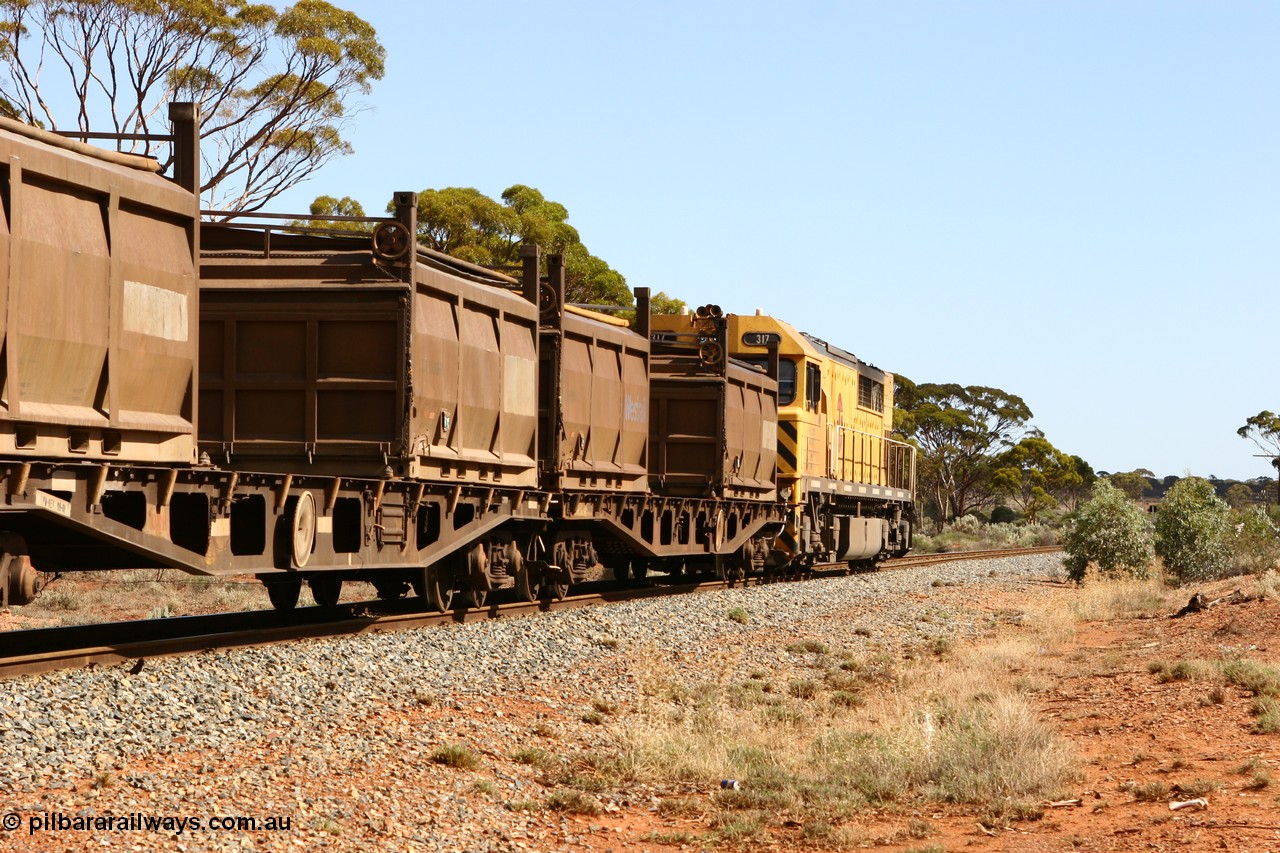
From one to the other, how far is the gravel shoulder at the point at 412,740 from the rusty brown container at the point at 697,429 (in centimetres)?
759


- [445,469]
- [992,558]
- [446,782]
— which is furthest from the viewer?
[992,558]

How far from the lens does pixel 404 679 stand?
11867 mm

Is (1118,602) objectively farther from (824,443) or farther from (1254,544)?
(1254,544)

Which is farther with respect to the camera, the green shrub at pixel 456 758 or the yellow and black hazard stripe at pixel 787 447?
the yellow and black hazard stripe at pixel 787 447

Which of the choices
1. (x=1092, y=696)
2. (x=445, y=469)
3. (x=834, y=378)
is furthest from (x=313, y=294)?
(x=834, y=378)

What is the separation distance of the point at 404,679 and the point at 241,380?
4080 millimetres

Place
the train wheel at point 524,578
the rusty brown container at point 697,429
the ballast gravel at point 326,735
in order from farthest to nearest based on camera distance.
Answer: the rusty brown container at point 697,429, the train wheel at point 524,578, the ballast gravel at point 326,735

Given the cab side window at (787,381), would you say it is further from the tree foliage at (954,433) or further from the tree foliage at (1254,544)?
the tree foliage at (954,433)

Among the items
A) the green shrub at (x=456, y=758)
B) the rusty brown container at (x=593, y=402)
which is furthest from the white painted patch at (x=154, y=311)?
the rusty brown container at (x=593, y=402)

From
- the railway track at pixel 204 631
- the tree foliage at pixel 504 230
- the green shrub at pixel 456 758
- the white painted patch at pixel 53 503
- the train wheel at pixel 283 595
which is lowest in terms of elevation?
the green shrub at pixel 456 758

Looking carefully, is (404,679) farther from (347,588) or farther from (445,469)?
(347,588)

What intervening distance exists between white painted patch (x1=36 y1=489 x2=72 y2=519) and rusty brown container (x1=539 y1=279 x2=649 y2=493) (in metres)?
8.82

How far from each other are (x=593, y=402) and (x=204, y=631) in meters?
7.07

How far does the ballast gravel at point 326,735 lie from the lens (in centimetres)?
742
